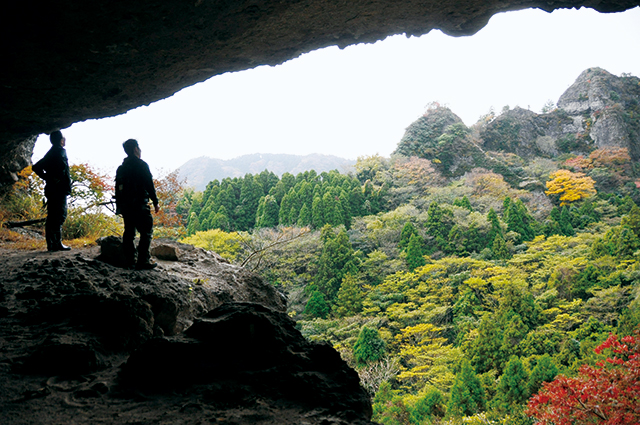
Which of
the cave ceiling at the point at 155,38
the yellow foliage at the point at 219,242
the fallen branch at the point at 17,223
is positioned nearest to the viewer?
the cave ceiling at the point at 155,38

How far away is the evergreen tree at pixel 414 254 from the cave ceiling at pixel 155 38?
15170 millimetres

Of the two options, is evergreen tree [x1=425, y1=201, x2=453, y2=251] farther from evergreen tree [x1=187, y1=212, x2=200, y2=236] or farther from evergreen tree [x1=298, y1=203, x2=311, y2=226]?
evergreen tree [x1=187, y1=212, x2=200, y2=236]

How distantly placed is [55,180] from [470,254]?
18483mm

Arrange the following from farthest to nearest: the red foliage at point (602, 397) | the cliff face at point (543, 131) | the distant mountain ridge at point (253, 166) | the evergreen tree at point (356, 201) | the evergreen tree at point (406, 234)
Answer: the distant mountain ridge at point (253, 166) < the cliff face at point (543, 131) < the evergreen tree at point (356, 201) < the evergreen tree at point (406, 234) < the red foliage at point (602, 397)

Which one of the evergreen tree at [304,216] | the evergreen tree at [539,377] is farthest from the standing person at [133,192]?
the evergreen tree at [304,216]

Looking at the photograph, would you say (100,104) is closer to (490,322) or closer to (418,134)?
(490,322)

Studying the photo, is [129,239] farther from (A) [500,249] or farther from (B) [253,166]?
(B) [253,166]

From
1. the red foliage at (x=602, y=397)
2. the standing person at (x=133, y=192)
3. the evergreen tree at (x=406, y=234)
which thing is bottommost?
the red foliage at (x=602, y=397)

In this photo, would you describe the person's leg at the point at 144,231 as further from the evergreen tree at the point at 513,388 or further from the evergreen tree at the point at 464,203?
the evergreen tree at the point at 464,203

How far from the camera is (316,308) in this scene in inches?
678

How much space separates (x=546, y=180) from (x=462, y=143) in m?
7.17

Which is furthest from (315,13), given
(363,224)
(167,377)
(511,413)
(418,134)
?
(418,134)

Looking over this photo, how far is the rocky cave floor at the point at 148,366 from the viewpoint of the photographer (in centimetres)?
189

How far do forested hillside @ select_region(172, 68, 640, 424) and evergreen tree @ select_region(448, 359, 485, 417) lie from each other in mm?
43
